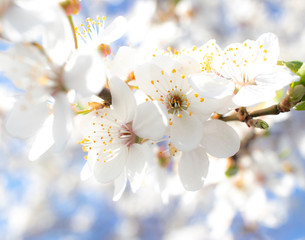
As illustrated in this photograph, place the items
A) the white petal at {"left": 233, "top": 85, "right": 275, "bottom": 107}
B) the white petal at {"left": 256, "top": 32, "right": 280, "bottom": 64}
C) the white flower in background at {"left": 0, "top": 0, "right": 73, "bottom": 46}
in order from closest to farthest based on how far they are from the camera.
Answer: the white flower in background at {"left": 0, "top": 0, "right": 73, "bottom": 46}
the white petal at {"left": 233, "top": 85, "right": 275, "bottom": 107}
the white petal at {"left": 256, "top": 32, "right": 280, "bottom": 64}

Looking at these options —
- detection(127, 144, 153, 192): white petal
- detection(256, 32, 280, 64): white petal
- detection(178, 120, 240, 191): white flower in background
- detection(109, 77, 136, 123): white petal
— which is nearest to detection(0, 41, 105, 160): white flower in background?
detection(109, 77, 136, 123): white petal

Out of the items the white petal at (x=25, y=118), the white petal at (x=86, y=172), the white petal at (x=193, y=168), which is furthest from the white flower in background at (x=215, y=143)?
the white petal at (x=25, y=118)

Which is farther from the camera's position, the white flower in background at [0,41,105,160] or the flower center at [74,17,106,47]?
the flower center at [74,17,106,47]

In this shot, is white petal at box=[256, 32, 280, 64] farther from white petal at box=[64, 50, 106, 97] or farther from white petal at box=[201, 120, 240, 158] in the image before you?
white petal at box=[64, 50, 106, 97]

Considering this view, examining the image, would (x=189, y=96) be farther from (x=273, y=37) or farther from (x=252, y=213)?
(x=252, y=213)

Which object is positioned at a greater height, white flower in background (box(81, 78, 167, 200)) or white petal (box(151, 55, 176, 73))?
white petal (box(151, 55, 176, 73))

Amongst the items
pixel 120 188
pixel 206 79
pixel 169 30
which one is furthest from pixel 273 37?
pixel 169 30
